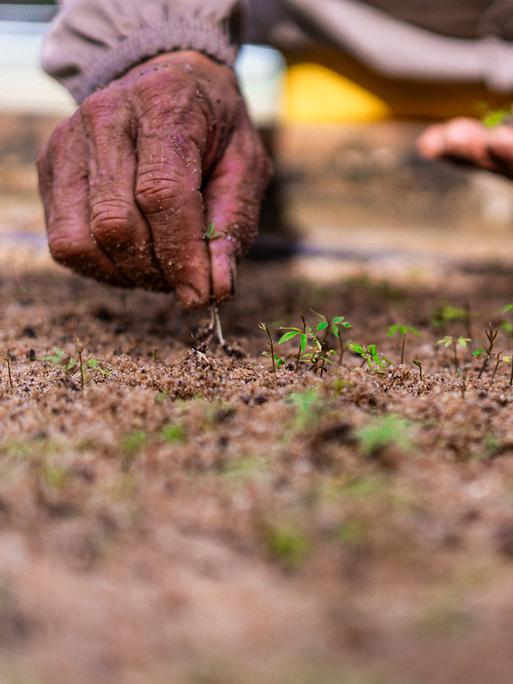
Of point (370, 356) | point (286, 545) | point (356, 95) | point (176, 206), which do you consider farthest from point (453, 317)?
point (356, 95)

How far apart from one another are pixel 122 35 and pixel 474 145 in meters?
1.49

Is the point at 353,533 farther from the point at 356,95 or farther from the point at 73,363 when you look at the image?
the point at 356,95

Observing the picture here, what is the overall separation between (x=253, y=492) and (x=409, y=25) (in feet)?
11.4

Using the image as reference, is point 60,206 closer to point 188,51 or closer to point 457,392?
point 188,51

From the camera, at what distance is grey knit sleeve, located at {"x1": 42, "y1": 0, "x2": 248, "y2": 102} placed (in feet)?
7.12

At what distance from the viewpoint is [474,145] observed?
282 centimetres

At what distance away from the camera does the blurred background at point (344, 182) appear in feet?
13.0

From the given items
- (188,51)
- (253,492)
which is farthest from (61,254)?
(253,492)

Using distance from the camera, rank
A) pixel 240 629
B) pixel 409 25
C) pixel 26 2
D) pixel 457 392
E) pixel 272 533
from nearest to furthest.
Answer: pixel 240 629
pixel 272 533
pixel 457 392
pixel 409 25
pixel 26 2

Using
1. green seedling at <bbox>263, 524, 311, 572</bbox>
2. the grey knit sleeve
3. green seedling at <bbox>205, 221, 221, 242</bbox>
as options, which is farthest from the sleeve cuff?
green seedling at <bbox>263, 524, 311, 572</bbox>

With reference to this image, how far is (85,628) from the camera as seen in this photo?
852mm

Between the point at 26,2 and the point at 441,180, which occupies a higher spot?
the point at 26,2

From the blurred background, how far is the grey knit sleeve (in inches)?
64.6

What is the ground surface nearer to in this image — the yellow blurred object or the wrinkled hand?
the wrinkled hand
